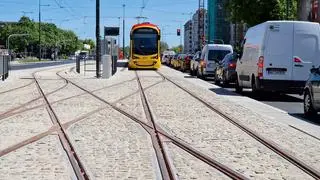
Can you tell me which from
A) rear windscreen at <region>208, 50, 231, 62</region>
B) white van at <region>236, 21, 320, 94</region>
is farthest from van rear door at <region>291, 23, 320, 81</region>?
rear windscreen at <region>208, 50, 231, 62</region>

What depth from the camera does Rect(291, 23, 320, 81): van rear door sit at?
19094 mm

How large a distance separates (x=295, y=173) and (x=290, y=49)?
12.1m

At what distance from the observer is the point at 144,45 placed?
44.1 metres

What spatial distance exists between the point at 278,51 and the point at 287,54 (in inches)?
12.1

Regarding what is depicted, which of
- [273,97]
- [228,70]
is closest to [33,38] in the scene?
[228,70]

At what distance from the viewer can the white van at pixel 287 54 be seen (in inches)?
752

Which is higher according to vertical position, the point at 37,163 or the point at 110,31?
the point at 110,31

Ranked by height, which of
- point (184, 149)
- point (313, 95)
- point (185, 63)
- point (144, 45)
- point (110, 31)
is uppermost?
point (110, 31)

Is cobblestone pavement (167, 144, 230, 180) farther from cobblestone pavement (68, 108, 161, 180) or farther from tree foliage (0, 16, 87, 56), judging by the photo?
tree foliage (0, 16, 87, 56)

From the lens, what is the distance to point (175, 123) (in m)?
12.6

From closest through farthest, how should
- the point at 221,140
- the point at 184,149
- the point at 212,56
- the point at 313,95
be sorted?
the point at 184,149 → the point at 221,140 → the point at 313,95 → the point at 212,56

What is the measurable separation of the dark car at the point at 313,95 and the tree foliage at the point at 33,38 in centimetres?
12024

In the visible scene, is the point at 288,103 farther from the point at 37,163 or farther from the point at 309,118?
the point at 37,163

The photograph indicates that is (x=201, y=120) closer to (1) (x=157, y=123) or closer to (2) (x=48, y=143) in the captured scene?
(1) (x=157, y=123)
